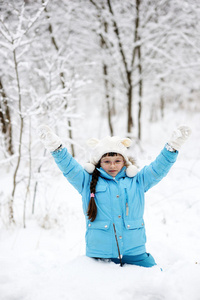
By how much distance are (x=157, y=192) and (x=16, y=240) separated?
9.21ft

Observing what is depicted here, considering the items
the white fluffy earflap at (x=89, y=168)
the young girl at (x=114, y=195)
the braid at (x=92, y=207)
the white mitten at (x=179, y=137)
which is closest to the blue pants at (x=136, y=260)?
the young girl at (x=114, y=195)

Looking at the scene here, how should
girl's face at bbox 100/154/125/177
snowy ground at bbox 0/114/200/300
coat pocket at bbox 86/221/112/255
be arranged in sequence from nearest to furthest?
snowy ground at bbox 0/114/200/300 < coat pocket at bbox 86/221/112/255 < girl's face at bbox 100/154/125/177

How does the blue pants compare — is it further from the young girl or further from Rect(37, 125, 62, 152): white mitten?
Rect(37, 125, 62, 152): white mitten

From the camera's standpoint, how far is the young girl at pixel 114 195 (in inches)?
66.9

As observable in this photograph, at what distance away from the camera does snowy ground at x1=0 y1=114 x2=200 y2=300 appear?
4.66 ft

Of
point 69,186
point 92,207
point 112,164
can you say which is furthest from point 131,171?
point 69,186

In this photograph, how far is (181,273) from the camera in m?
1.46

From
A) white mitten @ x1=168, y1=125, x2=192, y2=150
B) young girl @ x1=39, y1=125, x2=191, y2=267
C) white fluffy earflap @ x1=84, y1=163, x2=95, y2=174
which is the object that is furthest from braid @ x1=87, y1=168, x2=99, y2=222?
white mitten @ x1=168, y1=125, x2=192, y2=150

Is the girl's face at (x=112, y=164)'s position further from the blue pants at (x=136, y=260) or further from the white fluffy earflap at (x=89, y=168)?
the blue pants at (x=136, y=260)

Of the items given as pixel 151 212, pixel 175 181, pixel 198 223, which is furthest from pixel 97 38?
pixel 198 223

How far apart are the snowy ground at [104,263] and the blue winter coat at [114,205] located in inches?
5.6

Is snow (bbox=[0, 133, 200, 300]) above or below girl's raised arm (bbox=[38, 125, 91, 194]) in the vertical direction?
below

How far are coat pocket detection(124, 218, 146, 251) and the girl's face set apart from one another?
1.37 feet

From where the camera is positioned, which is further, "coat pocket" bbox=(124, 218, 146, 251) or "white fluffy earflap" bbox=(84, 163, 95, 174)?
"white fluffy earflap" bbox=(84, 163, 95, 174)
